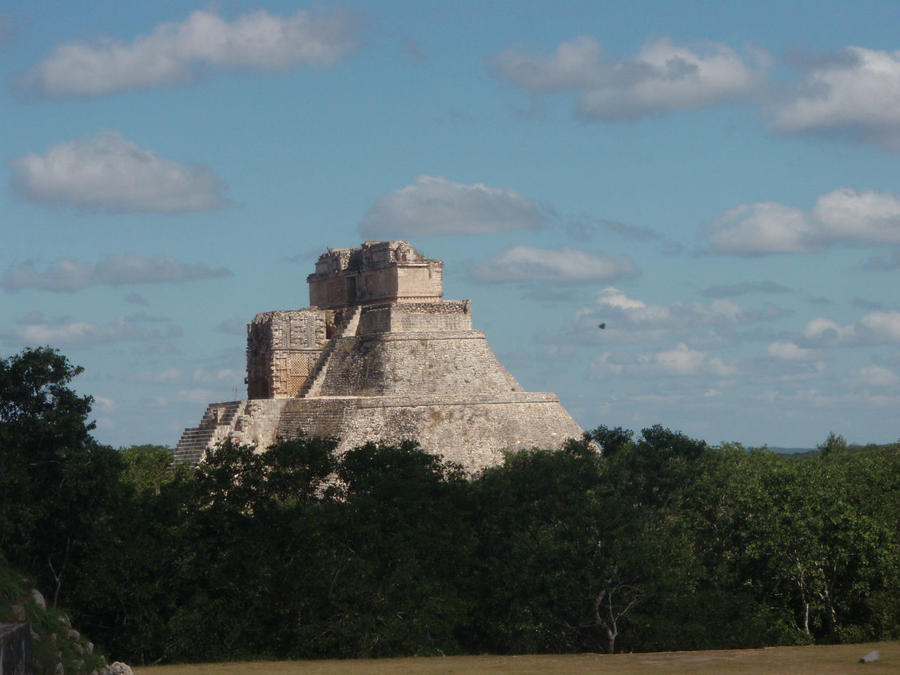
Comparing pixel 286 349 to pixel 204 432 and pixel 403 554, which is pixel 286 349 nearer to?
pixel 204 432

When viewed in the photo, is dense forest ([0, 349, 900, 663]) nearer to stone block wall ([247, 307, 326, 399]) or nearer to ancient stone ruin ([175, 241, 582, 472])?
ancient stone ruin ([175, 241, 582, 472])

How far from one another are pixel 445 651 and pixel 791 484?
10876mm

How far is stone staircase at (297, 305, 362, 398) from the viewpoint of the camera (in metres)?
51.7

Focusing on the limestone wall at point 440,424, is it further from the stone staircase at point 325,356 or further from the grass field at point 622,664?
the grass field at point 622,664

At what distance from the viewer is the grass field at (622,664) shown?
80.1 feet

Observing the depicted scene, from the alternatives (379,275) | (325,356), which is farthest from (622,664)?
(379,275)

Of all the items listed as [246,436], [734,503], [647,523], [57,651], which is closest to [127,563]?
[57,651]

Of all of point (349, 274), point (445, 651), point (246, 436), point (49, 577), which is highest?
point (349, 274)

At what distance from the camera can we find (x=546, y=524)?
3225 centimetres

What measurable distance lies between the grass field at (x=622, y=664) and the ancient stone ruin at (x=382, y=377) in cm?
1935

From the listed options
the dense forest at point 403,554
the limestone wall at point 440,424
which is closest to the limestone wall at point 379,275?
the limestone wall at point 440,424

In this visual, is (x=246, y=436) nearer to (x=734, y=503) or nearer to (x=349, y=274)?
(x=349, y=274)

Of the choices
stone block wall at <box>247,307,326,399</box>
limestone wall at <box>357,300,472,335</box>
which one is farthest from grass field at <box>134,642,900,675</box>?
stone block wall at <box>247,307,326,399</box>

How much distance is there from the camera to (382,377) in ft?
165
